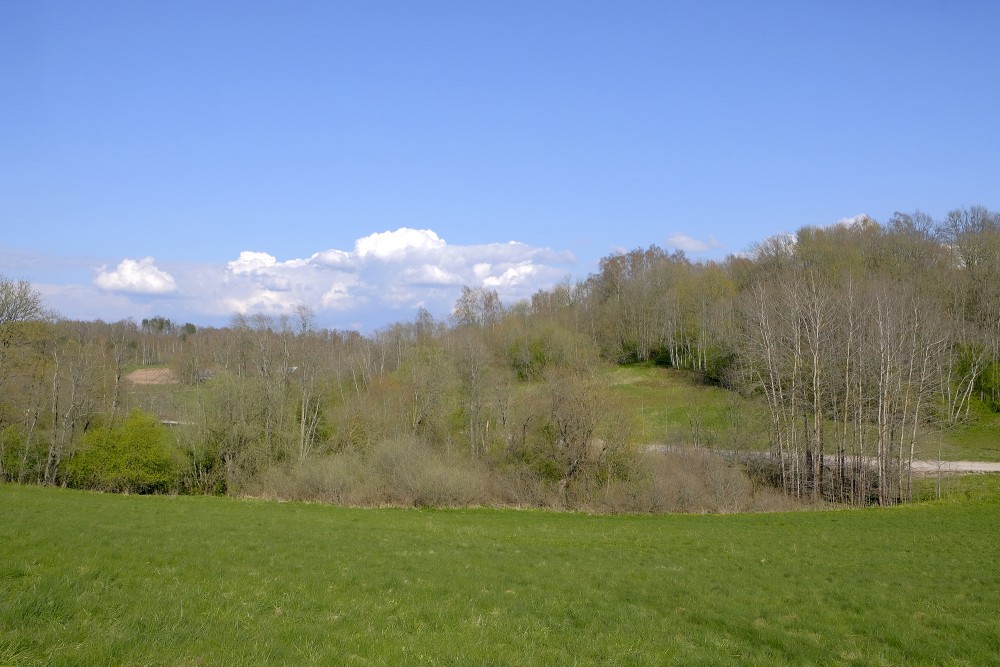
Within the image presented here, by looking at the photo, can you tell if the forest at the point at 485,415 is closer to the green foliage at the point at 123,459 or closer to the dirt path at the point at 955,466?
the green foliage at the point at 123,459

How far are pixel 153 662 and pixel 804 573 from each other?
1516 centimetres

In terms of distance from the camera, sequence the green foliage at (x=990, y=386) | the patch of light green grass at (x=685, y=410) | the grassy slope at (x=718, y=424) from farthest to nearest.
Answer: the green foliage at (x=990, y=386)
the patch of light green grass at (x=685, y=410)
the grassy slope at (x=718, y=424)

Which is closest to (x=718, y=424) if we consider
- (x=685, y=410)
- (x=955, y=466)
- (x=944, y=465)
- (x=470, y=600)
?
(x=685, y=410)

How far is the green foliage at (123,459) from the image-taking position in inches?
1801

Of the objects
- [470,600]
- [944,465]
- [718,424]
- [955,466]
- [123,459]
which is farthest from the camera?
[718,424]

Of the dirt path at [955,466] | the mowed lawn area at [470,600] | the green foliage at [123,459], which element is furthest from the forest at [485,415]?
the mowed lawn area at [470,600]

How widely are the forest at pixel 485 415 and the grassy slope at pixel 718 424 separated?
836 millimetres

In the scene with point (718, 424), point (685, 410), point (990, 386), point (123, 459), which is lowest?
point (123, 459)

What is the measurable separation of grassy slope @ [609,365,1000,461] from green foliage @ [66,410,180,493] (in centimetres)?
3420

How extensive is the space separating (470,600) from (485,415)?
44.1 m

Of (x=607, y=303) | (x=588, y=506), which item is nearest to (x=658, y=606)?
(x=588, y=506)

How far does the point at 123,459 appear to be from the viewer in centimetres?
4600

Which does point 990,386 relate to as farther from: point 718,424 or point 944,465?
point 718,424

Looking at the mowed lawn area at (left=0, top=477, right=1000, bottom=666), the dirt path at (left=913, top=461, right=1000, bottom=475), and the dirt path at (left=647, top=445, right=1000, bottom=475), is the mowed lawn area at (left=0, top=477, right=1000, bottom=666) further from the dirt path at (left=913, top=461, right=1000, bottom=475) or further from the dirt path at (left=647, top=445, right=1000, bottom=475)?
the dirt path at (left=913, top=461, right=1000, bottom=475)
